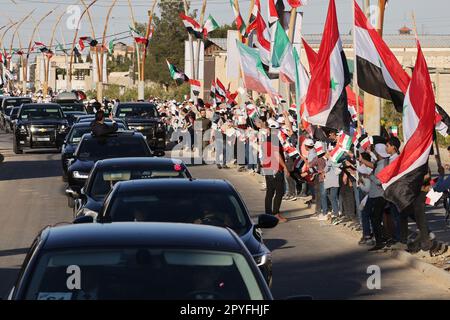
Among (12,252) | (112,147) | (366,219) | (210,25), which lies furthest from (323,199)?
(210,25)

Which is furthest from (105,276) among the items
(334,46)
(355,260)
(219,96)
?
(219,96)

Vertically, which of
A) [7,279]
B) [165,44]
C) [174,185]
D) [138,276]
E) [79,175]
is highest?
[138,276]

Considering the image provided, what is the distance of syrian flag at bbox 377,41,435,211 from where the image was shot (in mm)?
16062

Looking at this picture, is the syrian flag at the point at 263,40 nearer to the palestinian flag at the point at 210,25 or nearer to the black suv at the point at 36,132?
the black suv at the point at 36,132

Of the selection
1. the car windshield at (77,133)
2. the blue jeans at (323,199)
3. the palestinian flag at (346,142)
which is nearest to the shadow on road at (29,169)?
the car windshield at (77,133)

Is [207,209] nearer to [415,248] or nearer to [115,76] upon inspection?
[415,248]

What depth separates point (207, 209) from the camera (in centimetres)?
1211

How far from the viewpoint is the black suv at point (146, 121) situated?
138ft

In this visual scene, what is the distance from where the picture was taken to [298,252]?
17312mm

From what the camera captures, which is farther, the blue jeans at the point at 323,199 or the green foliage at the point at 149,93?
the green foliage at the point at 149,93

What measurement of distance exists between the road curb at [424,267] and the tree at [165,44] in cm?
11738

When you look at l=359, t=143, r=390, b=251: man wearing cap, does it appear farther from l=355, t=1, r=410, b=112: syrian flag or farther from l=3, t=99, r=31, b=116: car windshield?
l=3, t=99, r=31, b=116: car windshield

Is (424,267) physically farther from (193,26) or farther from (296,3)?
(193,26)

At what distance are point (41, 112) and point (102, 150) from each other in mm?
21208
